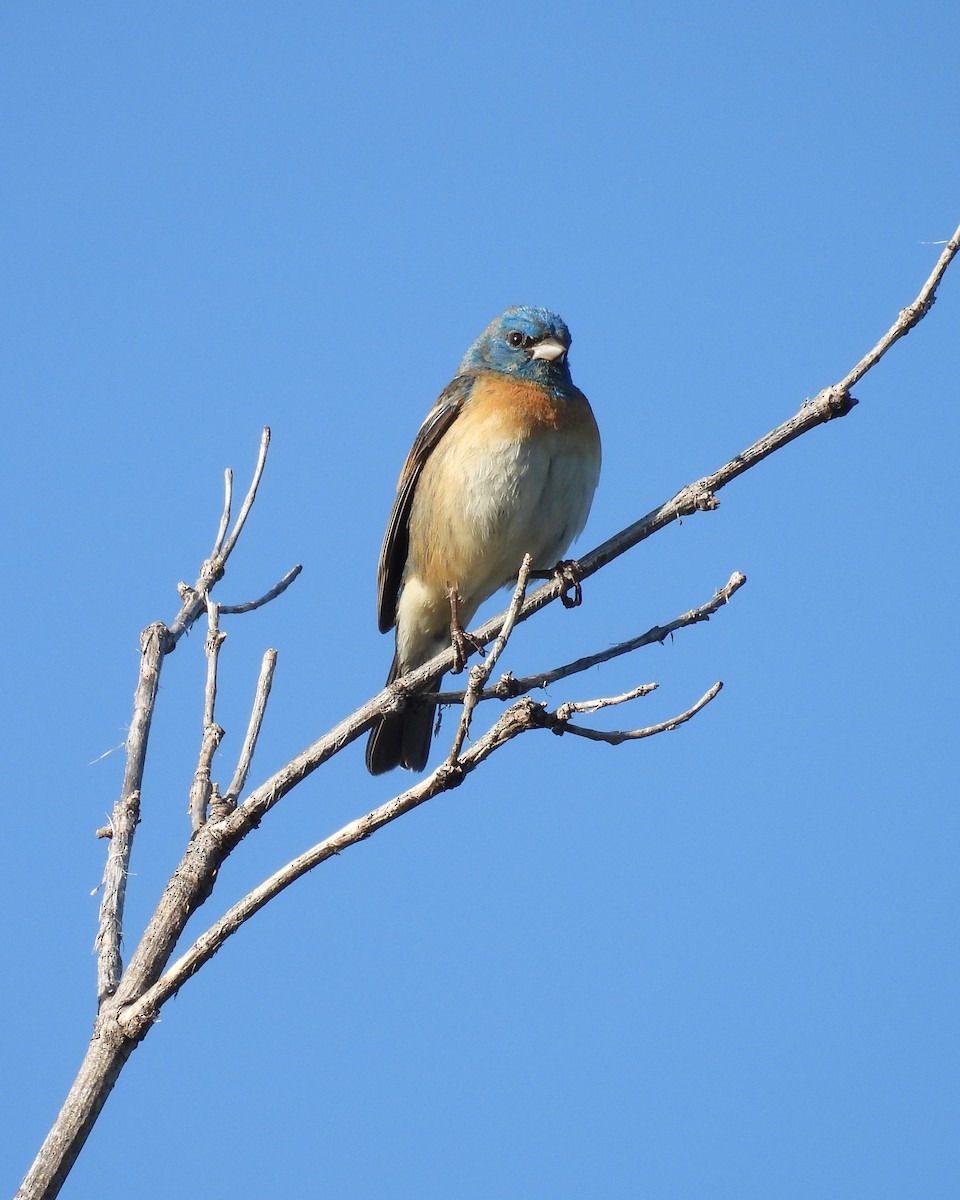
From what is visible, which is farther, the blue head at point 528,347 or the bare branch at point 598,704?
the blue head at point 528,347

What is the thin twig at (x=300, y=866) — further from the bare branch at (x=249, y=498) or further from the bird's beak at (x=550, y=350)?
the bird's beak at (x=550, y=350)

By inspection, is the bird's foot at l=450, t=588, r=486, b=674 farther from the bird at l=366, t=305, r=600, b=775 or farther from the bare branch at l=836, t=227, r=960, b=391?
the bare branch at l=836, t=227, r=960, b=391

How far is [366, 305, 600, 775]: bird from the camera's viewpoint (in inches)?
241

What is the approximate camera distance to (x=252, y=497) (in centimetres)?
473

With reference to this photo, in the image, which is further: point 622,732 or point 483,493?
point 483,493

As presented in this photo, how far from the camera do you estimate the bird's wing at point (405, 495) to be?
21.8 feet

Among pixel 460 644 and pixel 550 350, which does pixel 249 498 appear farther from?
pixel 550 350

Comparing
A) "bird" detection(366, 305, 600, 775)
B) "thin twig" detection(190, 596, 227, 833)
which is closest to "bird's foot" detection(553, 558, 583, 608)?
"bird" detection(366, 305, 600, 775)

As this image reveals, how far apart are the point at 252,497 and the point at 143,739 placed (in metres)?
1.12

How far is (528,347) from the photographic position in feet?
22.2

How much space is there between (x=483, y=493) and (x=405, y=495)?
2.59 feet

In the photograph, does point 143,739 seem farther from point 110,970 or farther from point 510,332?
point 510,332

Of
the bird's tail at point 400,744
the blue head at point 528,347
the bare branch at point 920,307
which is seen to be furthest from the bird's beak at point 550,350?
the bare branch at point 920,307

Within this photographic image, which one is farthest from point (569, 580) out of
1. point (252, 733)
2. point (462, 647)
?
point (252, 733)
